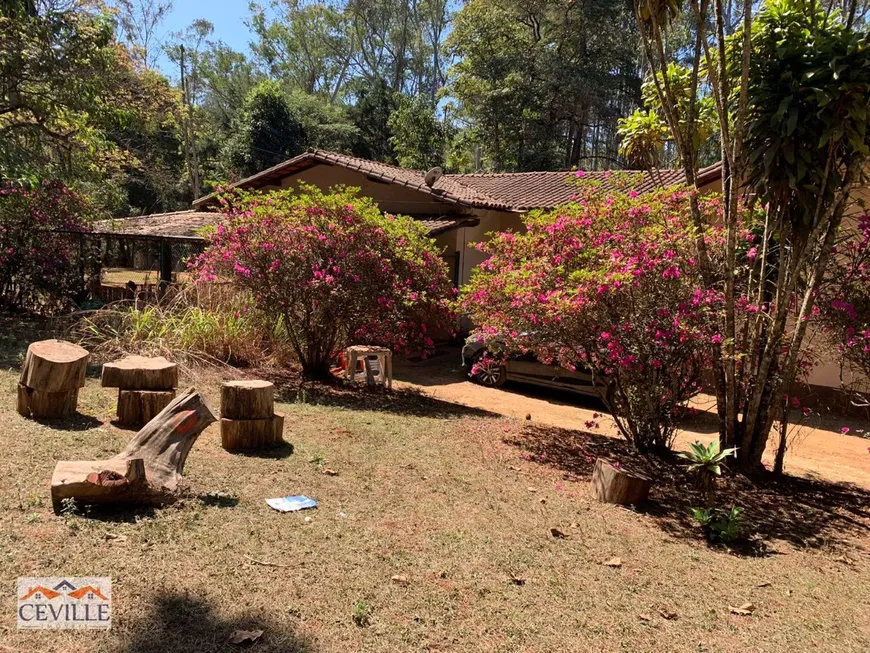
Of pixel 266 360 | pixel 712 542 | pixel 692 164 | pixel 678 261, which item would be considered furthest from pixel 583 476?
pixel 266 360

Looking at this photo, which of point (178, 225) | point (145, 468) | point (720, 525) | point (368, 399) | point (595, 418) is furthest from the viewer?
point (178, 225)

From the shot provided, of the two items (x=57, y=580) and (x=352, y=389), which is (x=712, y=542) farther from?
(x=352, y=389)

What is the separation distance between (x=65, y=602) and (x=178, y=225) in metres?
14.6

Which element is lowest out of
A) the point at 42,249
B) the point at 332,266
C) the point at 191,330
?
the point at 191,330

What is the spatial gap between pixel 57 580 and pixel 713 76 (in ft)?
22.1

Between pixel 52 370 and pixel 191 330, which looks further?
pixel 191 330

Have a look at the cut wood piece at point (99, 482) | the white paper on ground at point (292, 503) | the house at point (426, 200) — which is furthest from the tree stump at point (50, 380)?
the house at point (426, 200)

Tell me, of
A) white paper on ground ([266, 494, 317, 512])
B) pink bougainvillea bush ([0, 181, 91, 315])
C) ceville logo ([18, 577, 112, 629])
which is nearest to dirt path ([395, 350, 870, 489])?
white paper on ground ([266, 494, 317, 512])

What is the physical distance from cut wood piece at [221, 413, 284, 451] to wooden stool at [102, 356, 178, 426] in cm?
81

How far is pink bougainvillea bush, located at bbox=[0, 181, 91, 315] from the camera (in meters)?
13.3

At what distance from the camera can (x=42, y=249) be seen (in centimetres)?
1354

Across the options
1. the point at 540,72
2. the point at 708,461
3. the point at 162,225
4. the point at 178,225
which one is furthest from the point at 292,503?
the point at 540,72

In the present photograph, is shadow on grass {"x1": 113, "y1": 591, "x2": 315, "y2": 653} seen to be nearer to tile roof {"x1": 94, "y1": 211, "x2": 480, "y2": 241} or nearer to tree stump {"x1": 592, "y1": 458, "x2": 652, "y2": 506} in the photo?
tree stump {"x1": 592, "y1": 458, "x2": 652, "y2": 506}

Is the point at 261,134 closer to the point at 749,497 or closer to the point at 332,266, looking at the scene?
the point at 332,266
